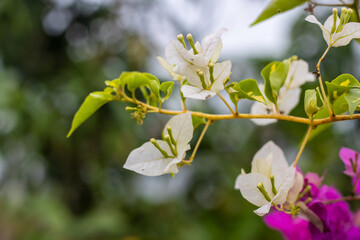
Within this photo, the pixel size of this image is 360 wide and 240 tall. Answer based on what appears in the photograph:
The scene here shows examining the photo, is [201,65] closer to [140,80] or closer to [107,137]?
[140,80]

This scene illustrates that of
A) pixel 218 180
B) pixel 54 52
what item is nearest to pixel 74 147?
pixel 54 52

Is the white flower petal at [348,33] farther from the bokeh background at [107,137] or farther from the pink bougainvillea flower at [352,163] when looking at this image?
the bokeh background at [107,137]

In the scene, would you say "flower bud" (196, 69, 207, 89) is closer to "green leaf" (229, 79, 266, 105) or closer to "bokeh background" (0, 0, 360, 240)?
"green leaf" (229, 79, 266, 105)

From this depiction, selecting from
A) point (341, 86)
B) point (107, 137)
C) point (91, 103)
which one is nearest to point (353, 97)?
point (341, 86)

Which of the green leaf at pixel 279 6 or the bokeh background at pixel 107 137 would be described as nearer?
the green leaf at pixel 279 6

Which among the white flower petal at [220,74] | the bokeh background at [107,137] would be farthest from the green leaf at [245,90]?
the bokeh background at [107,137]

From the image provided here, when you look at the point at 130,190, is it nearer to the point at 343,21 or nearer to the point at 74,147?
the point at 74,147

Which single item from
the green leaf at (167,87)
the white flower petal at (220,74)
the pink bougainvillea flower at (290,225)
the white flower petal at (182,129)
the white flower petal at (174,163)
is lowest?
the pink bougainvillea flower at (290,225)

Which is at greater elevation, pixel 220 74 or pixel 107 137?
pixel 220 74
